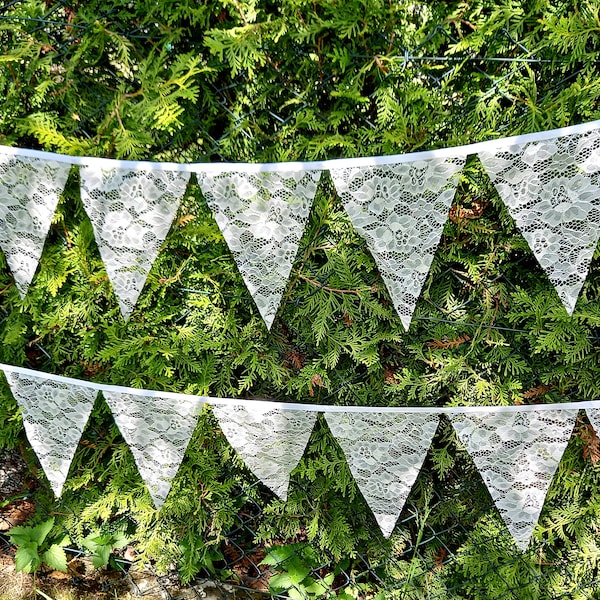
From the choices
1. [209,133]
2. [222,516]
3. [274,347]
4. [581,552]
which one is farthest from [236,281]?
[581,552]

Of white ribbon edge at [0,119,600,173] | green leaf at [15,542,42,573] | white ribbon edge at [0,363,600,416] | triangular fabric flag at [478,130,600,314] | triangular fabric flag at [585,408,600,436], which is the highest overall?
white ribbon edge at [0,119,600,173]

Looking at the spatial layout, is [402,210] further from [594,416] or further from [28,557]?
[28,557]

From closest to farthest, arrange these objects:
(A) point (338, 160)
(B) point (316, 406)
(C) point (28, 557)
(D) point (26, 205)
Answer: (A) point (338, 160) < (D) point (26, 205) < (B) point (316, 406) < (C) point (28, 557)

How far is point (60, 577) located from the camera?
279cm

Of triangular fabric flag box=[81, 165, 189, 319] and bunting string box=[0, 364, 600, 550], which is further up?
triangular fabric flag box=[81, 165, 189, 319]

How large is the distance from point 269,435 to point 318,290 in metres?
0.57

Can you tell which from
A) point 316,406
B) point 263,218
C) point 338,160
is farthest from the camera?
point 316,406

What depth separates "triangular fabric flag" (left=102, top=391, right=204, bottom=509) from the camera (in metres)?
2.10

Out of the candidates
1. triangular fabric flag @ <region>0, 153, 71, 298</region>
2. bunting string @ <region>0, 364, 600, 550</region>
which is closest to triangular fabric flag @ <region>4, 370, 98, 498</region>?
bunting string @ <region>0, 364, 600, 550</region>

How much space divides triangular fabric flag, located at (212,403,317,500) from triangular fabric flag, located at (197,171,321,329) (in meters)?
0.45

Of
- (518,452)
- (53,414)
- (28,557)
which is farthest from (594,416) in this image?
(28,557)

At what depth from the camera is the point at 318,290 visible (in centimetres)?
211

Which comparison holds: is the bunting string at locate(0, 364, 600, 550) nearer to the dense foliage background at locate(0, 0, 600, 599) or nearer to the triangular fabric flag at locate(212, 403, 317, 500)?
the triangular fabric flag at locate(212, 403, 317, 500)

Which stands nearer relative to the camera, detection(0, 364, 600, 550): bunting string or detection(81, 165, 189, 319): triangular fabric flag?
detection(81, 165, 189, 319): triangular fabric flag
